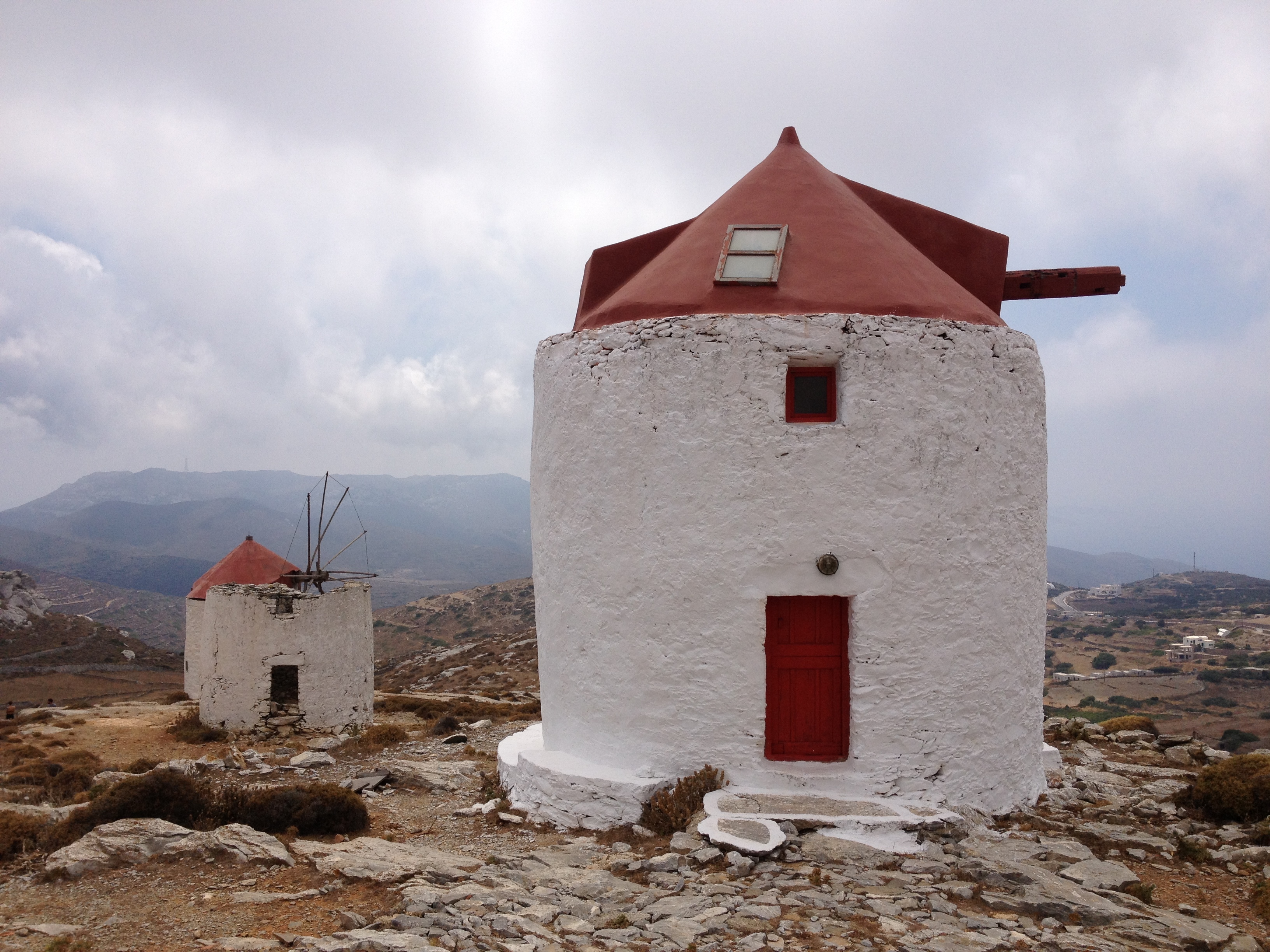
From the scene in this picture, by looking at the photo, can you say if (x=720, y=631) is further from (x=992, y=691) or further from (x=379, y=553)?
(x=379, y=553)

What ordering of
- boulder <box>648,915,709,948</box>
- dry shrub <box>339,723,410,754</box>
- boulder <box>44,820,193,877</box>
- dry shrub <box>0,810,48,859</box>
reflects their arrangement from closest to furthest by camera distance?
1. boulder <box>648,915,709,948</box>
2. boulder <box>44,820,193,877</box>
3. dry shrub <box>0,810,48,859</box>
4. dry shrub <box>339,723,410,754</box>

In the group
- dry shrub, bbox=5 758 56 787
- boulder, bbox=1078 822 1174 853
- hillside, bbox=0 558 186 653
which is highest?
boulder, bbox=1078 822 1174 853

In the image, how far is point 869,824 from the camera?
6.15 m

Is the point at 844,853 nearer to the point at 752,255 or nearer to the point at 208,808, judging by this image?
the point at 752,255

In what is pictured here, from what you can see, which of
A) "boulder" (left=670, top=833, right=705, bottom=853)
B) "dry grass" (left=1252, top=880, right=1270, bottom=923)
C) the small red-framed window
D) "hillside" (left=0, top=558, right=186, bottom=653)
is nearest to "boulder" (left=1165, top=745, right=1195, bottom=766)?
"dry grass" (left=1252, top=880, right=1270, bottom=923)

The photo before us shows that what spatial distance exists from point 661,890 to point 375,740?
8503 mm

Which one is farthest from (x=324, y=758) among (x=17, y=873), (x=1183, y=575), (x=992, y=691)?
(x=1183, y=575)

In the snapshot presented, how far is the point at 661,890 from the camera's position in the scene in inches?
213

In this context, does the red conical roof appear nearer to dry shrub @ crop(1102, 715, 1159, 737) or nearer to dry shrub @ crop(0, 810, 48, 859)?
dry shrub @ crop(0, 810, 48, 859)

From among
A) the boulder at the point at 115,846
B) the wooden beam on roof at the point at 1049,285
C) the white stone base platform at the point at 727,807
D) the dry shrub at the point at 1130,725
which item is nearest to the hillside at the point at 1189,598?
the dry shrub at the point at 1130,725

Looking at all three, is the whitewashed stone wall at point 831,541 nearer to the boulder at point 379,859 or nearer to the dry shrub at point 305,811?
the boulder at point 379,859

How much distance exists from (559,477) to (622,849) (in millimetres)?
3339

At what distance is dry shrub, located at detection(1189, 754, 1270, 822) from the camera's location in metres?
7.07

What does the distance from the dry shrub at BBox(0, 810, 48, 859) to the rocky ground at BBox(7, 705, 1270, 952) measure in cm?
25
